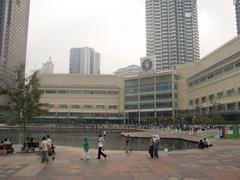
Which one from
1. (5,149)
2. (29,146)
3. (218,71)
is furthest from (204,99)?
(5,149)

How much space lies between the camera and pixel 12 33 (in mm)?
161375

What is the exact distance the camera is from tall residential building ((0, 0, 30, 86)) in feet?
494

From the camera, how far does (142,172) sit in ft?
51.9

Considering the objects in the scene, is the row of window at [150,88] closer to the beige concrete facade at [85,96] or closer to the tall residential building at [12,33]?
the beige concrete facade at [85,96]

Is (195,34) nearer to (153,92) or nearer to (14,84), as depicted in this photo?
(153,92)

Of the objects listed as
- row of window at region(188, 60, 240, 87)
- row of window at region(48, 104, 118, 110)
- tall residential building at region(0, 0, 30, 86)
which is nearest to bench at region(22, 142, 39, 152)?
row of window at region(188, 60, 240, 87)

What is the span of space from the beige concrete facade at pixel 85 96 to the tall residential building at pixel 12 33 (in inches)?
886

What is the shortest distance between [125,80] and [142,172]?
12015 centimetres

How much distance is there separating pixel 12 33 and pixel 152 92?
8800cm

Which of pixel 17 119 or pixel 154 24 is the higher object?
pixel 154 24

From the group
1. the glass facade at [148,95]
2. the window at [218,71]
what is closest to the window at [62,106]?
the glass facade at [148,95]

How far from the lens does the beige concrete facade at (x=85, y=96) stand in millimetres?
137375

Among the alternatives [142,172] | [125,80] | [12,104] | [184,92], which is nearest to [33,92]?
[12,104]

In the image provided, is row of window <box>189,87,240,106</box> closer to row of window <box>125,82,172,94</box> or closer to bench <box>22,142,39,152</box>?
Answer: row of window <box>125,82,172,94</box>
